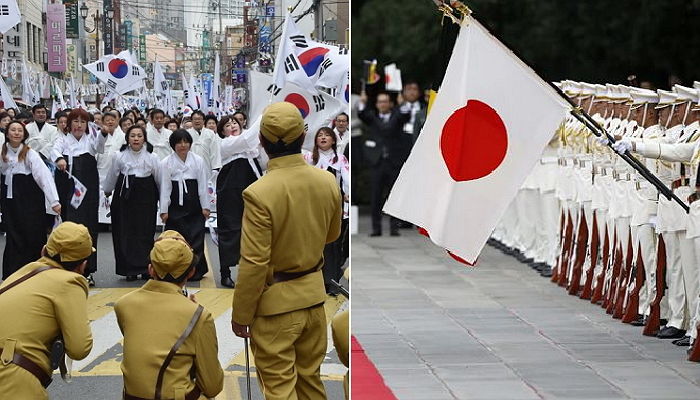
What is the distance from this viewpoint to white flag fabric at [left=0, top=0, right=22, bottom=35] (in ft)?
26.3

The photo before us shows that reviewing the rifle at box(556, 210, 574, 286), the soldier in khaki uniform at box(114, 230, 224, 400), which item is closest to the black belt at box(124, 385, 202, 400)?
the soldier in khaki uniform at box(114, 230, 224, 400)

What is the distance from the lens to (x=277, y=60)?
8.22 meters

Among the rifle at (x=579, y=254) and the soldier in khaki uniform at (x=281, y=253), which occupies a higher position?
the soldier in khaki uniform at (x=281, y=253)

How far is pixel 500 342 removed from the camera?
1162 centimetres

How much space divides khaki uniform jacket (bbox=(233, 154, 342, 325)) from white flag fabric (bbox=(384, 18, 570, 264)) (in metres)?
2.12

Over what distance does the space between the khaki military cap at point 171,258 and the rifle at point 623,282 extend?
21.0ft

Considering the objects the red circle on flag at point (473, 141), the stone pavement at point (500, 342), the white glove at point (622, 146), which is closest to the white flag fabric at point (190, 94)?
the red circle on flag at point (473, 141)

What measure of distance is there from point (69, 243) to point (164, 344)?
28.3 inches

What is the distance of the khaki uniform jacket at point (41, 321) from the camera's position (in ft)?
22.2

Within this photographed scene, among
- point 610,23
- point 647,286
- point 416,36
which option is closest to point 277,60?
point 647,286

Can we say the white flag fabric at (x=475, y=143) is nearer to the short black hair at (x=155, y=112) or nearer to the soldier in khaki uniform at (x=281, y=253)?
the short black hair at (x=155, y=112)

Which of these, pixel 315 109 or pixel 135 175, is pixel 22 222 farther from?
pixel 315 109

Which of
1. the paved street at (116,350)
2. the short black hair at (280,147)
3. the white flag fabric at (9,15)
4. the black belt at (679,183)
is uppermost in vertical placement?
the white flag fabric at (9,15)

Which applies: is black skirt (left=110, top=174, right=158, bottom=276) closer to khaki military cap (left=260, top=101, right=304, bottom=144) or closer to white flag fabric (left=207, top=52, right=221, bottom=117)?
white flag fabric (left=207, top=52, right=221, bottom=117)
